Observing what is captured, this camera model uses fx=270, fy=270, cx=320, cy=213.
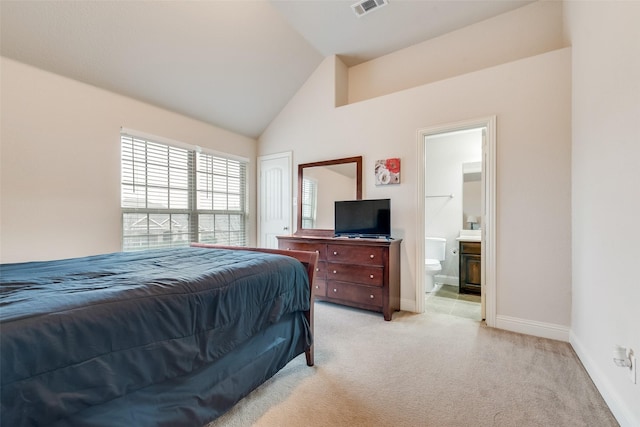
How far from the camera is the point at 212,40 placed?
2893 mm

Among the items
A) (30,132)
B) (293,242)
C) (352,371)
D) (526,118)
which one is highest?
(526,118)

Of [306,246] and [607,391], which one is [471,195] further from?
[607,391]

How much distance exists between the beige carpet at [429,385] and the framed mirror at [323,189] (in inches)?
64.5

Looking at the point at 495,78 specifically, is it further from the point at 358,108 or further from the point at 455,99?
the point at 358,108

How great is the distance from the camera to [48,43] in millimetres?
2262

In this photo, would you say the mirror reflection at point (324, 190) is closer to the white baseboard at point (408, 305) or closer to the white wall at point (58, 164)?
the white baseboard at point (408, 305)

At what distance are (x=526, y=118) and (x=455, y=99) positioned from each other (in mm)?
691

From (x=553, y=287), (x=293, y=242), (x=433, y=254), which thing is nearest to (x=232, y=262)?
(x=293, y=242)

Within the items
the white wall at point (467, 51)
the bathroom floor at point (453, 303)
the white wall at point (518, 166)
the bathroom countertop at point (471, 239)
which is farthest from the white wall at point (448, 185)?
the white wall at point (518, 166)

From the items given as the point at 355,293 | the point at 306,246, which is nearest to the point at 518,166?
the point at 355,293

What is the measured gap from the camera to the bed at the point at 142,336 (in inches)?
31.4

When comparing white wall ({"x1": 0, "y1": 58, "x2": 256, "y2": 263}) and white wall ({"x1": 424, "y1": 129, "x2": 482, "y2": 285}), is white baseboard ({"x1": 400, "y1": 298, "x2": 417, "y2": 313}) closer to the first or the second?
white wall ({"x1": 424, "y1": 129, "x2": 482, "y2": 285})

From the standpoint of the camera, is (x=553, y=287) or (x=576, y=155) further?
(x=553, y=287)

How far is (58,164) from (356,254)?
3.03 metres
